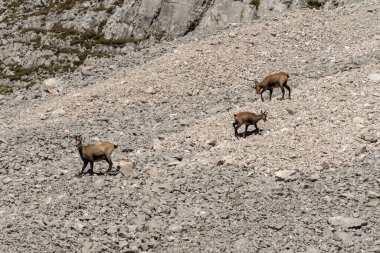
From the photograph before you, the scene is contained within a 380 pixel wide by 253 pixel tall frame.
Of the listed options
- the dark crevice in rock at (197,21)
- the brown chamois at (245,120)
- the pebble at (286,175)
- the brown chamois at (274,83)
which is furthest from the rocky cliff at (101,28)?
the pebble at (286,175)

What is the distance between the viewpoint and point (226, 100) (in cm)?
2673

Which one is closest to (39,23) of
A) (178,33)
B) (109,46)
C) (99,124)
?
(109,46)

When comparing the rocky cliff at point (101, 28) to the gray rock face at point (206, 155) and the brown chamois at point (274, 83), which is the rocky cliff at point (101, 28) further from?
the brown chamois at point (274, 83)

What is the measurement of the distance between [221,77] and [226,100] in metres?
2.98

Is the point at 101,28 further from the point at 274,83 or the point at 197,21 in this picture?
the point at 274,83

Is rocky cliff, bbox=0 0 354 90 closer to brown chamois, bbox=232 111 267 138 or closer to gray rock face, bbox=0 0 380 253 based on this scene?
gray rock face, bbox=0 0 380 253

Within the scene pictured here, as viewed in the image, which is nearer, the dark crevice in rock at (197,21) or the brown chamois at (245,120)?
the brown chamois at (245,120)

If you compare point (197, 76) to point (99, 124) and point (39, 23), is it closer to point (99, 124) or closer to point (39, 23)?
point (99, 124)

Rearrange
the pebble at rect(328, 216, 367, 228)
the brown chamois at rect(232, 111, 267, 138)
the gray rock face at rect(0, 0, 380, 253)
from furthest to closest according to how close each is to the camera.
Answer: the brown chamois at rect(232, 111, 267, 138) < the gray rock face at rect(0, 0, 380, 253) < the pebble at rect(328, 216, 367, 228)

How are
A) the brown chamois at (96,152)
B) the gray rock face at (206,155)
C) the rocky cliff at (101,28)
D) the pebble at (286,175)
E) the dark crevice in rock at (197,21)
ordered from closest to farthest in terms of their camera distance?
the gray rock face at (206,155) → the pebble at (286,175) → the brown chamois at (96,152) → the rocky cliff at (101,28) → the dark crevice in rock at (197,21)

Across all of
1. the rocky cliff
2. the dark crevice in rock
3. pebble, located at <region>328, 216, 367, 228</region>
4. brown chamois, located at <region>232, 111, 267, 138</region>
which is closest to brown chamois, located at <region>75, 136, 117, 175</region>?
brown chamois, located at <region>232, 111, 267, 138</region>

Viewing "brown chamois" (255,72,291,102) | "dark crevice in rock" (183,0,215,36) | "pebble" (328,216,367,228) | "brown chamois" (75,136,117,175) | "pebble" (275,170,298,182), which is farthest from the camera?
"dark crevice in rock" (183,0,215,36)

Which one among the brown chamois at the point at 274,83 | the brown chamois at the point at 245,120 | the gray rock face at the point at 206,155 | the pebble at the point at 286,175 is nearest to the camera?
the gray rock face at the point at 206,155

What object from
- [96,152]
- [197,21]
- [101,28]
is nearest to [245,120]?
[96,152]
